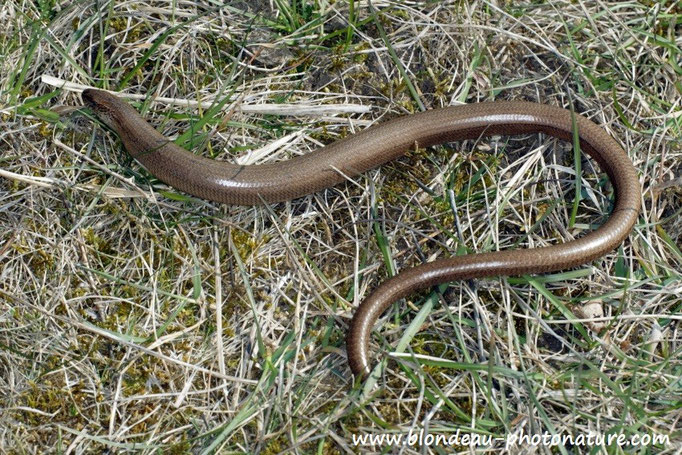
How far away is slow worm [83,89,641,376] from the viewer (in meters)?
3.24

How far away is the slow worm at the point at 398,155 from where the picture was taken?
128 inches

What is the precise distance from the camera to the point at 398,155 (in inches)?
139

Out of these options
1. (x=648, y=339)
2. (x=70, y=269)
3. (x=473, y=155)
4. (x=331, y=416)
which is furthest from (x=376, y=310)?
(x=70, y=269)

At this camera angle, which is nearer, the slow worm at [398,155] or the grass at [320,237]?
the grass at [320,237]

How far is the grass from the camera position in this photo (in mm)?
3107

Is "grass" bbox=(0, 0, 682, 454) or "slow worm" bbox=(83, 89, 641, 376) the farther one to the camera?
"slow worm" bbox=(83, 89, 641, 376)

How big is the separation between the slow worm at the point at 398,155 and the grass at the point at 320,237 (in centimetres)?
9

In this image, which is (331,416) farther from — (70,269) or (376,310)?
(70,269)

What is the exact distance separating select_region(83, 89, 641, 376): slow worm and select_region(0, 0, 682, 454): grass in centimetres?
9

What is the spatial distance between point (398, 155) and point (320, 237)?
0.62 meters

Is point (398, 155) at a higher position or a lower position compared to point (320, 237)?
higher

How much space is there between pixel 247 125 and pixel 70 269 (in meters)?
1.19

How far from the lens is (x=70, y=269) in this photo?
3355mm

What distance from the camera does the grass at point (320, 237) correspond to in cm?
311
